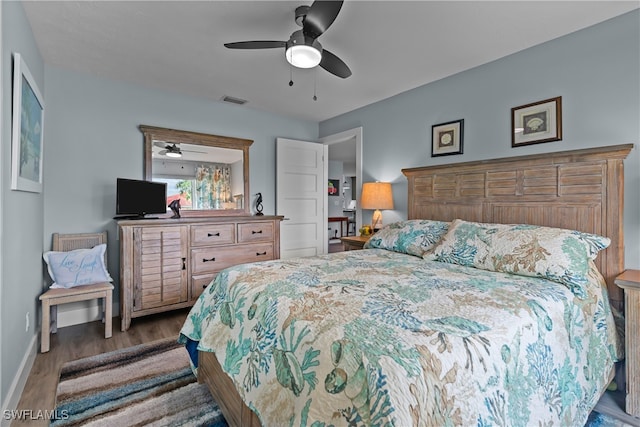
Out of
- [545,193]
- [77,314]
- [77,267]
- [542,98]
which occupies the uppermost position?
[542,98]

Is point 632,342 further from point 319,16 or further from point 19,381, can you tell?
point 19,381

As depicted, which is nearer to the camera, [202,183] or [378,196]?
[378,196]

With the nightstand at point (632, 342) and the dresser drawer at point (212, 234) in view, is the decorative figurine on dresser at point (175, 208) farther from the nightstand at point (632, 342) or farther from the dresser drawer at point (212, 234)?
the nightstand at point (632, 342)

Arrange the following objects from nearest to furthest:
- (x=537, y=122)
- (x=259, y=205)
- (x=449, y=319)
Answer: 1. (x=449, y=319)
2. (x=537, y=122)
3. (x=259, y=205)

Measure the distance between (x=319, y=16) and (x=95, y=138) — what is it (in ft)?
8.95

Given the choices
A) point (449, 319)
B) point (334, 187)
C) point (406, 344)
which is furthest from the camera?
point (334, 187)

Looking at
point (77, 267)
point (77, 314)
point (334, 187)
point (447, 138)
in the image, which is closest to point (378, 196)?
point (447, 138)

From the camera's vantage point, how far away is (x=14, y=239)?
1853 millimetres

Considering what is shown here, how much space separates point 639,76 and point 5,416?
426cm

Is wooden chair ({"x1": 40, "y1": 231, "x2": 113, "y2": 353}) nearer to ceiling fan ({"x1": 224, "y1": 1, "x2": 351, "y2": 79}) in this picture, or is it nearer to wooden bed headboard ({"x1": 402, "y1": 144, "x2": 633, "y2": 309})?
ceiling fan ({"x1": 224, "y1": 1, "x2": 351, "y2": 79})

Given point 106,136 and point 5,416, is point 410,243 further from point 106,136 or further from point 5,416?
point 106,136

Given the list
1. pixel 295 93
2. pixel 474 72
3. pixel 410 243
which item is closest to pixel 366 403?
pixel 410 243

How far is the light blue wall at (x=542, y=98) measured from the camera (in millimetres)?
2047

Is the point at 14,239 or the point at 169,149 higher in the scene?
the point at 169,149
